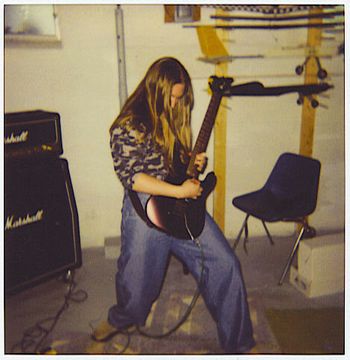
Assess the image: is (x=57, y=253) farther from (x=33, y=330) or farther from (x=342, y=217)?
(x=342, y=217)

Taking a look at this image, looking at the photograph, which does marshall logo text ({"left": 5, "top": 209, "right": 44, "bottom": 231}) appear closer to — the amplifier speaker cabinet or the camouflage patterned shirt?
the amplifier speaker cabinet

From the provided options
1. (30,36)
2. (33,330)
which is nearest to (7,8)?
(30,36)

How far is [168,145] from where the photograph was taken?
79.4 inches

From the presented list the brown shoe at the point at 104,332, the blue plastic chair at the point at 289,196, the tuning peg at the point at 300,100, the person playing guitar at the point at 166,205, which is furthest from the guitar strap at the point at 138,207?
the tuning peg at the point at 300,100

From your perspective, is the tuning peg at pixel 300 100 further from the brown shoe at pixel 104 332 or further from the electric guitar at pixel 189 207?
the brown shoe at pixel 104 332

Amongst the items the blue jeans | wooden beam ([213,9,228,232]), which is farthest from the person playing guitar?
wooden beam ([213,9,228,232])

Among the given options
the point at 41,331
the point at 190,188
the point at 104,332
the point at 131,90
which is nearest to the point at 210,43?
the point at 131,90

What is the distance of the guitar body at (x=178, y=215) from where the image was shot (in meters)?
2.00

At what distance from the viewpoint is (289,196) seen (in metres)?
2.86

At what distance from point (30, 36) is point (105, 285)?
174cm

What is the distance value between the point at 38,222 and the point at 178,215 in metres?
0.90

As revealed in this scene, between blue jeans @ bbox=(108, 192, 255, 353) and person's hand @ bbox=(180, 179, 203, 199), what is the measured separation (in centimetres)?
15

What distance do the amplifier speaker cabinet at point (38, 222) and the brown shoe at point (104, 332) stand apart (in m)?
0.49

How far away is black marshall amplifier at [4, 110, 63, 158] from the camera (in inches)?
89.9
